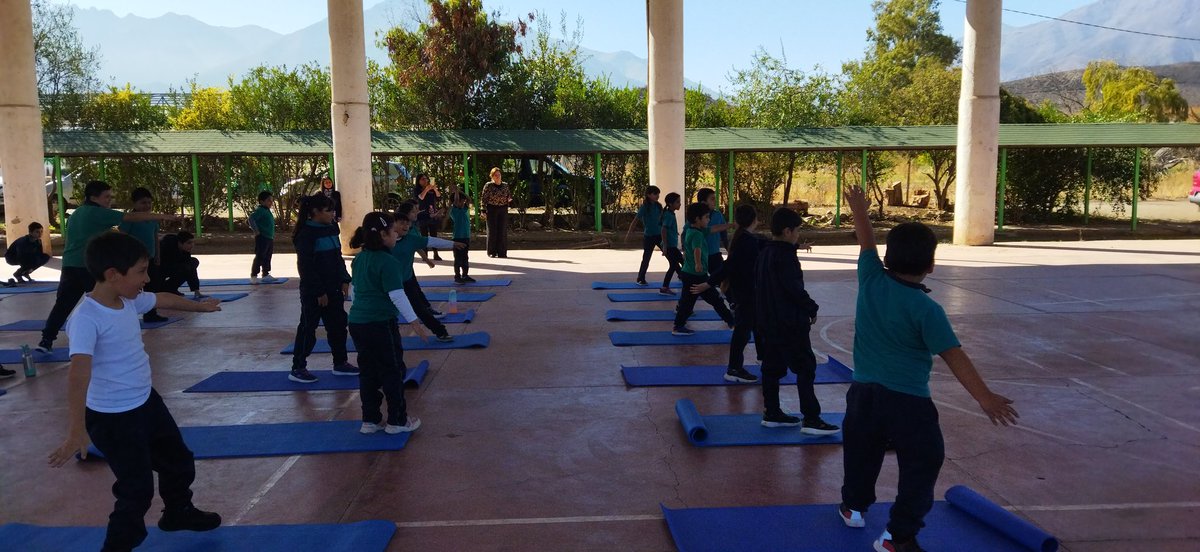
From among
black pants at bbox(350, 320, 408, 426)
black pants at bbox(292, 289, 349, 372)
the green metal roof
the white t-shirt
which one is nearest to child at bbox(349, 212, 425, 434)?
black pants at bbox(350, 320, 408, 426)

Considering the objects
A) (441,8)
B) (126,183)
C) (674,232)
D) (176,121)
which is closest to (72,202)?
(126,183)

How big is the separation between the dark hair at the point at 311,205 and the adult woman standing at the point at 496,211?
8.33m

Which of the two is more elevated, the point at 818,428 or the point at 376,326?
the point at 376,326

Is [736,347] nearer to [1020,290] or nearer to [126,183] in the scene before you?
[1020,290]

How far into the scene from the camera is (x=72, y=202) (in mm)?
22562

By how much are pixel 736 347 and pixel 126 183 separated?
20.1 meters

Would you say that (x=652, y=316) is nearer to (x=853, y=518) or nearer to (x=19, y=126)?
(x=853, y=518)

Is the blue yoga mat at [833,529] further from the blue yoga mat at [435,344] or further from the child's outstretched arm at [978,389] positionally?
the blue yoga mat at [435,344]

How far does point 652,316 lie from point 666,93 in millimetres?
9117

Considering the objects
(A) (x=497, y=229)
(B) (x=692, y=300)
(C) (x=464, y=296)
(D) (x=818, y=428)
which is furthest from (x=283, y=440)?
(A) (x=497, y=229)

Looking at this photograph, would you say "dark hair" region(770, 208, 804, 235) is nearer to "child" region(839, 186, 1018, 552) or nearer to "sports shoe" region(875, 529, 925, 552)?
"child" region(839, 186, 1018, 552)

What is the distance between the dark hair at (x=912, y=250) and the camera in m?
3.63

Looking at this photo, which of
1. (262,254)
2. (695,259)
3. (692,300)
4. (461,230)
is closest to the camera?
(695,259)

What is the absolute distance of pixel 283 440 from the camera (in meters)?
5.77
